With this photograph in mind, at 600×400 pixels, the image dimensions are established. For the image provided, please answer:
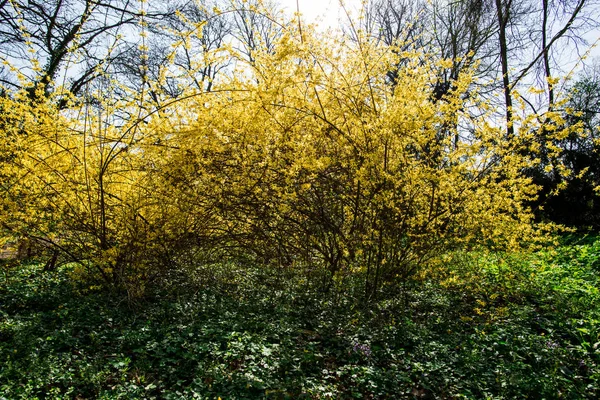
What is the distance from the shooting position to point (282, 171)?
379 centimetres

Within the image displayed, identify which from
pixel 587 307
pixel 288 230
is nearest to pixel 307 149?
pixel 288 230

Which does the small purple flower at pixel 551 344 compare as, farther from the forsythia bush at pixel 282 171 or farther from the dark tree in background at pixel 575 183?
the dark tree in background at pixel 575 183

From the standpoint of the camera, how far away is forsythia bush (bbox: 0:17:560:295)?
12.4 feet

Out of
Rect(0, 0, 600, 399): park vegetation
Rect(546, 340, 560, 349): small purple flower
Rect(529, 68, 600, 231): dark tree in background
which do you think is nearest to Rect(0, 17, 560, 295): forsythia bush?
Rect(0, 0, 600, 399): park vegetation

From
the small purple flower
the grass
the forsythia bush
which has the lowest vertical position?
the grass

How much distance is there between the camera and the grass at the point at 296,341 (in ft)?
8.86

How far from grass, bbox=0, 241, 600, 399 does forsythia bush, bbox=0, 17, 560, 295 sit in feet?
1.37

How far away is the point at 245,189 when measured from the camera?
13.3ft

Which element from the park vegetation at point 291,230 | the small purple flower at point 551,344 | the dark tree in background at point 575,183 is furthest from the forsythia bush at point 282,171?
the dark tree in background at point 575,183

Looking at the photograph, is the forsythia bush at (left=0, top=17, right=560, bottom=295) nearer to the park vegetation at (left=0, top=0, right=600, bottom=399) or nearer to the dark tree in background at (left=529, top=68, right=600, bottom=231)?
the park vegetation at (left=0, top=0, right=600, bottom=399)

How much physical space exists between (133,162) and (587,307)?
4.57 metres

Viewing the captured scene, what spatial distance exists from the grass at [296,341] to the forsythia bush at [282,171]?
0.42 meters

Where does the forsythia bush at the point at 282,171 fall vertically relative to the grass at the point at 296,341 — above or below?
above

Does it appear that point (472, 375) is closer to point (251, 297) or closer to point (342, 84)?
point (251, 297)
